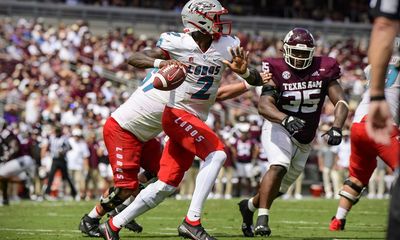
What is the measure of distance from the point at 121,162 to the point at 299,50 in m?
2.00

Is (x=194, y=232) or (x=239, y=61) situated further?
(x=239, y=61)

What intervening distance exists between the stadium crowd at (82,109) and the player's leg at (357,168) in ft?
32.3

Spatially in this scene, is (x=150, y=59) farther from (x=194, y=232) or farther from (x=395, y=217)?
(x=395, y=217)

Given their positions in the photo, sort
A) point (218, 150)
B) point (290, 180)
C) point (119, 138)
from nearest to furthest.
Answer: point (218, 150)
point (119, 138)
point (290, 180)

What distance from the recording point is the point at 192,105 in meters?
7.63

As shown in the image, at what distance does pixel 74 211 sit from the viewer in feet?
43.3

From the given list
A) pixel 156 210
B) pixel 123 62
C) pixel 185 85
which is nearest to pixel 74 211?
pixel 156 210

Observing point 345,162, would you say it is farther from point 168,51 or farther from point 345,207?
point 168,51

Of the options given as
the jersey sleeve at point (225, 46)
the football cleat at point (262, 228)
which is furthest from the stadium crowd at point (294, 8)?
the jersey sleeve at point (225, 46)

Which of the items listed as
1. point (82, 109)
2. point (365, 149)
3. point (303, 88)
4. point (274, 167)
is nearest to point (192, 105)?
point (274, 167)

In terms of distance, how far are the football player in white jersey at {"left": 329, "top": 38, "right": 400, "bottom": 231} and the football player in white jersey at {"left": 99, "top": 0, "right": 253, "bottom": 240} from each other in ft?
6.25

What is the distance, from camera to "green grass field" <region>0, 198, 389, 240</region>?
870 cm

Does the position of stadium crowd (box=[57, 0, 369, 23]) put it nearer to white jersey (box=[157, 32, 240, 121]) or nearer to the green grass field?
the green grass field

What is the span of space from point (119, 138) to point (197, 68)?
1034 millimetres
